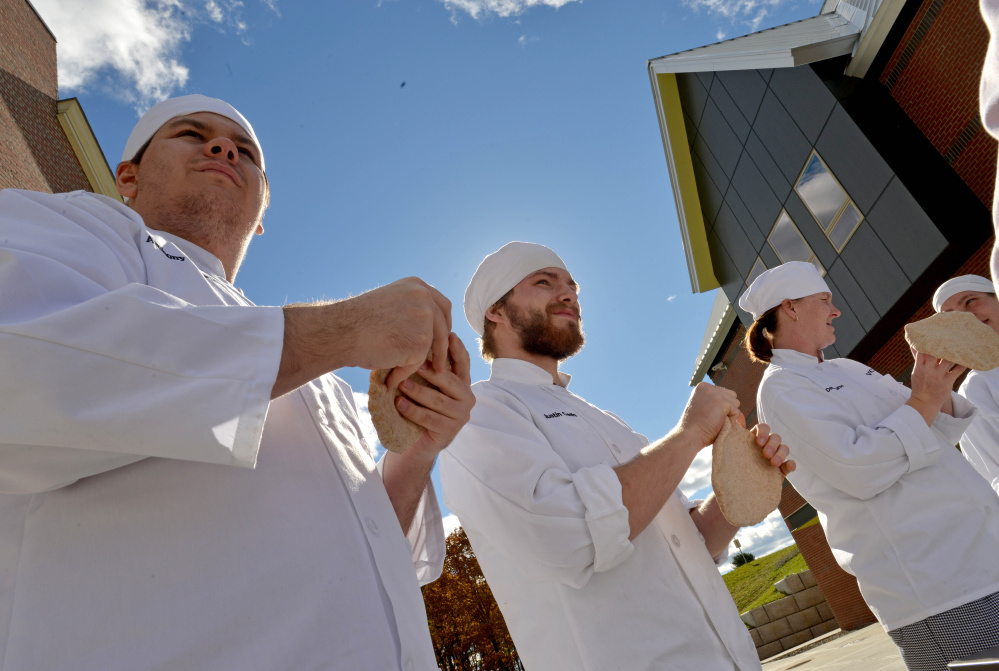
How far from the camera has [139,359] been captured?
36.5 inches

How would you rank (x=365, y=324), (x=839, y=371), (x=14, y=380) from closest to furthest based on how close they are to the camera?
1. (x=14, y=380)
2. (x=365, y=324)
3. (x=839, y=371)

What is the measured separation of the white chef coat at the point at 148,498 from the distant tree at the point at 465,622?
81.3ft

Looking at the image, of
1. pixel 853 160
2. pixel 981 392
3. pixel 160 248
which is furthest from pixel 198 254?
pixel 853 160

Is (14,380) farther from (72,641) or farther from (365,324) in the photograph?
(365,324)

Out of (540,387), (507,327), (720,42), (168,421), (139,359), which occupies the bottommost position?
(168,421)

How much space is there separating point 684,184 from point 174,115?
43.7 ft

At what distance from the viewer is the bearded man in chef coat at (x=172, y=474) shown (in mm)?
909

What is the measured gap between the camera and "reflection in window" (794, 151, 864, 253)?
966 centimetres

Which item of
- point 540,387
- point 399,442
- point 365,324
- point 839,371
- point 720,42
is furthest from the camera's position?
point 720,42

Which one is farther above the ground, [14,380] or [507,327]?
[507,327]

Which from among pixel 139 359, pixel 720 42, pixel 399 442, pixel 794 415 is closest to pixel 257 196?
pixel 399 442

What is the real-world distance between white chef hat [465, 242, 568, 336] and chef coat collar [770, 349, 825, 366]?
1528 mm

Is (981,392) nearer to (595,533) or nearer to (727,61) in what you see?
(595,533)

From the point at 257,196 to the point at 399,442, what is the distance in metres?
0.96
